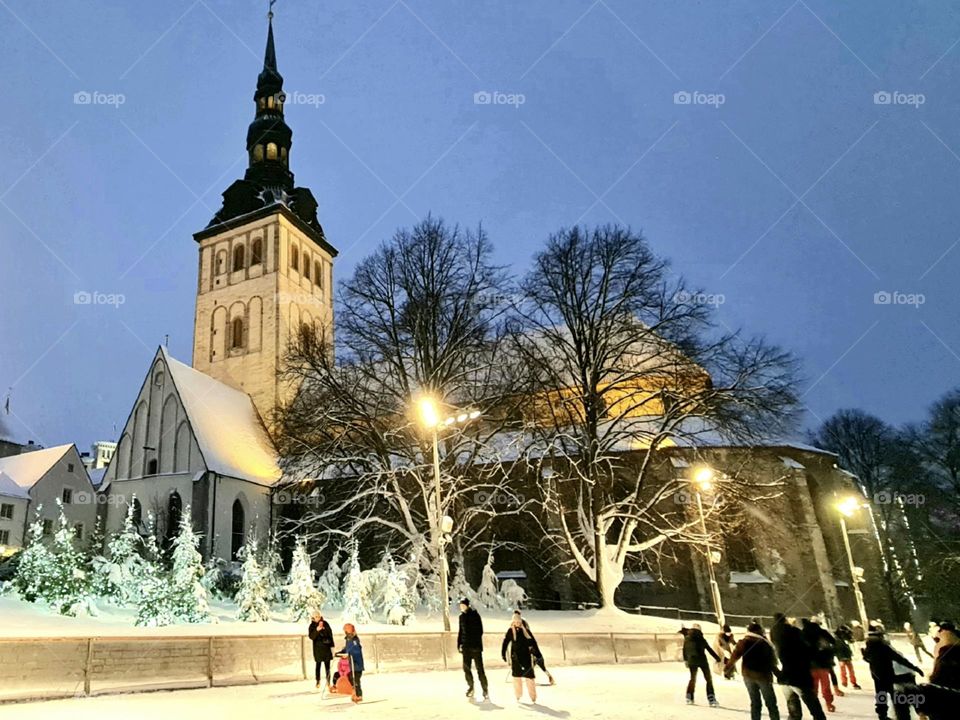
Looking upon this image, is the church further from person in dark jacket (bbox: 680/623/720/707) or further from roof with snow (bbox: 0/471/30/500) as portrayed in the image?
person in dark jacket (bbox: 680/623/720/707)

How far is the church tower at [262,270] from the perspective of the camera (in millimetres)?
43469

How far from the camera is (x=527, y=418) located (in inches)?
994

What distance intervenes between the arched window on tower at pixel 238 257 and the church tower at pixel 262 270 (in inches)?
2.6

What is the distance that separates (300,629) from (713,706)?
34.9ft

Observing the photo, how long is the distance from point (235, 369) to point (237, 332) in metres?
2.84

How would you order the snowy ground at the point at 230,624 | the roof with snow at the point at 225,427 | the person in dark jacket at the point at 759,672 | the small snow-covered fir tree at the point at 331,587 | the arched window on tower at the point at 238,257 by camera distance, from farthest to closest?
the arched window on tower at the point at 238,257, the roof with snow at the point at 225,427, the small snow-covered fir tree at the point at 331,587, the snowy ground at the point at 230,624, the person in dark jacket at the point at 759,672

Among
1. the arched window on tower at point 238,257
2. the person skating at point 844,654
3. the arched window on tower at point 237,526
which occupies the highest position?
the arched window on tower at point 238,257

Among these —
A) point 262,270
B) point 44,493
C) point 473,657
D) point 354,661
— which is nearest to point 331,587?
point 354,661

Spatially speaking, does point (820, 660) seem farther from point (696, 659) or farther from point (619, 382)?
point (619, 382)

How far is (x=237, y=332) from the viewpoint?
45.3 meters

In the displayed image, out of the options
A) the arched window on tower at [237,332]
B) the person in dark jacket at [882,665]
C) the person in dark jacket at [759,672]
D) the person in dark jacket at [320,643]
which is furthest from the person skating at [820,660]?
the arched window on tower at [237,332]

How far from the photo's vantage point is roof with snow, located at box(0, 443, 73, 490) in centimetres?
4428

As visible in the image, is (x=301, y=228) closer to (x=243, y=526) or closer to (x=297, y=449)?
(x=243, y=526)

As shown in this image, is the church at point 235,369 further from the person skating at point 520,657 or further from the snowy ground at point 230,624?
the person skating at point 520,657
